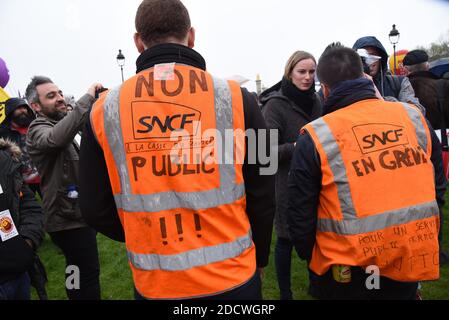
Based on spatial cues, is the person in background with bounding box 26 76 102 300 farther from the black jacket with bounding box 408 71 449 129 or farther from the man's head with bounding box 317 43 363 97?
the black jacket with bounding box 408 71 449 129

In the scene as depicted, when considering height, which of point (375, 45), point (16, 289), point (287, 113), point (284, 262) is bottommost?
point (284, 262)

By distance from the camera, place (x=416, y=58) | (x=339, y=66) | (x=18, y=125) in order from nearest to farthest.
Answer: (x=339, y=66), (x=416, y=58), (x=18, y=125)

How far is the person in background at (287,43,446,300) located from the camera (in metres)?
1.56

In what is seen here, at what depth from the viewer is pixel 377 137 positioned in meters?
1.59

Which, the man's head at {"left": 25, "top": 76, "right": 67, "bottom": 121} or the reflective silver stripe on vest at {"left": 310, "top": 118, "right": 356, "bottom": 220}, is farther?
the man's head at {"left": 25, "top": 76, "right": 67, "bottom": 121}

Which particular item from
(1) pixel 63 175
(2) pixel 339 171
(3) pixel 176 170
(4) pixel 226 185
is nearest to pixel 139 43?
(3) pixel 176 170

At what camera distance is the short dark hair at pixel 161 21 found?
4.66 ft

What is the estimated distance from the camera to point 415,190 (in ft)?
5.19

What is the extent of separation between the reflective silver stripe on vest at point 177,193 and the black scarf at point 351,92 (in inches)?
26.0

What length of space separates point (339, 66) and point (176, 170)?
3.52 ft

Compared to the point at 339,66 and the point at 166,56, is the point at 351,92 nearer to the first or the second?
the point at 339,66

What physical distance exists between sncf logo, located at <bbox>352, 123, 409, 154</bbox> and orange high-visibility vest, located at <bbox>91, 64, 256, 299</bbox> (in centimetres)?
60

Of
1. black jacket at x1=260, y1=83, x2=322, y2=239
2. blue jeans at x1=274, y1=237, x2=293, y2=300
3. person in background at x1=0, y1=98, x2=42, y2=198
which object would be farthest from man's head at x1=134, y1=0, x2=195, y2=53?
person in background at x1=0, y1=98, x2=42, y2=198

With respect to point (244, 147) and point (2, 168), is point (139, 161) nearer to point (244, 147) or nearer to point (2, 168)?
point (244, 147)
